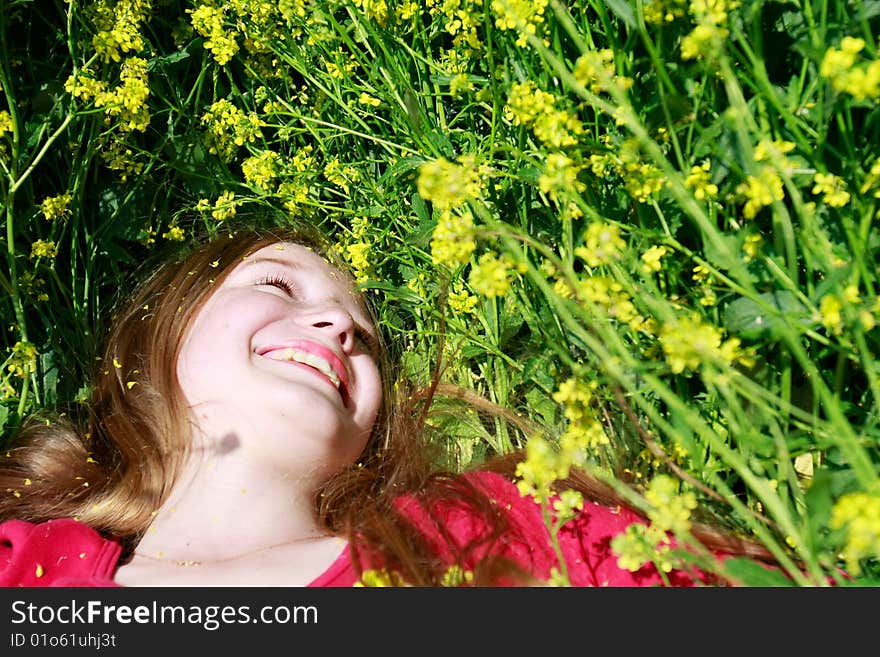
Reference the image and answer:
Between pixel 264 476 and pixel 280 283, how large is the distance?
1.19ft

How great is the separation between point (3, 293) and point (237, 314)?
1.79ft

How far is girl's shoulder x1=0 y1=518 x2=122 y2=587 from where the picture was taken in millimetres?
1276

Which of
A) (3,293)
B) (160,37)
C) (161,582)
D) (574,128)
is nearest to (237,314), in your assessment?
(161,582)

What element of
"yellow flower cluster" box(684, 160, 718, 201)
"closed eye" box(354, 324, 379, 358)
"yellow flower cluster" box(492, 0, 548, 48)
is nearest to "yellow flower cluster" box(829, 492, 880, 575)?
"yellow flower cluster" box(684, 160, 718, 201)

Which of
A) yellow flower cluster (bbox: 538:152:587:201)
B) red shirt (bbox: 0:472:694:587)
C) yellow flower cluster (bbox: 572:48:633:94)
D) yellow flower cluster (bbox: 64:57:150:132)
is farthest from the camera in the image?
yellow flower cluster (bbox: 64:57:150:132)

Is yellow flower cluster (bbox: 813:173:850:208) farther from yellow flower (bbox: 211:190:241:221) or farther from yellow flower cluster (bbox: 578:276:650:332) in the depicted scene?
yellow flower (bbox: 211:190:241:221)

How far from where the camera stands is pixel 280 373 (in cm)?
133

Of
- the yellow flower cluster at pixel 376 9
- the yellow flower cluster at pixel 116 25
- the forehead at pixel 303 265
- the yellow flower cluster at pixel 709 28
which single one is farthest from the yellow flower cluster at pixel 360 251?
the yellow flower cluster at pixel 709 28

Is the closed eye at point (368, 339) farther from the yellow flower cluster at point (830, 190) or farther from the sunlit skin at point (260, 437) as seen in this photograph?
the yellow flower cluster at point (830, 190)

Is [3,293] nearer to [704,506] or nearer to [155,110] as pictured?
[155,110]

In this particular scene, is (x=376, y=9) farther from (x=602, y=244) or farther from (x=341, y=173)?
(x=602, y=244)

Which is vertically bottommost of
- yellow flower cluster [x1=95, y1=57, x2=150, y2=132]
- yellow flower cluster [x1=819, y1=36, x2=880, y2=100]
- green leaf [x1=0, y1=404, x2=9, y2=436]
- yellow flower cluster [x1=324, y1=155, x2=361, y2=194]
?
green leaf [x1=0, y1=404, x2=9, y2=436]

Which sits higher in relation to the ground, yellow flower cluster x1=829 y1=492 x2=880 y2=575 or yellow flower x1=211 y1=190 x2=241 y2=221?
yellow flower x1=211 y1=190 x2=241 y2=221

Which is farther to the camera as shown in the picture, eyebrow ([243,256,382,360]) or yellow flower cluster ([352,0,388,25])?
eyebrow ([243,256,382,360])
